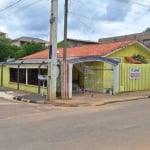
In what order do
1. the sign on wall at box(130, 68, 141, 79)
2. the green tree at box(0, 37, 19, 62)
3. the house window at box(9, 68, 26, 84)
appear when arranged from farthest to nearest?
the green tree at box(0, 37, 19, 62)
the house window at box(9, 68, 26, 84)
the sign on wall at box(130, 68, 141, 79)

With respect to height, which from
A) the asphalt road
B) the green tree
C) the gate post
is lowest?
the asphalt road

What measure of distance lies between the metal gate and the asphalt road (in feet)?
34.0

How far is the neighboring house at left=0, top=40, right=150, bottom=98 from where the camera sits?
25.1m

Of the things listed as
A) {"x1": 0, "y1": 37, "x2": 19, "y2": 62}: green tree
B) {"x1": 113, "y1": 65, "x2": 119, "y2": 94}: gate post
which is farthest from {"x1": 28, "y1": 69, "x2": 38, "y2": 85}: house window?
{"x1": 0, "y1": 37, "x2": 19, "y2": 62}: green tree

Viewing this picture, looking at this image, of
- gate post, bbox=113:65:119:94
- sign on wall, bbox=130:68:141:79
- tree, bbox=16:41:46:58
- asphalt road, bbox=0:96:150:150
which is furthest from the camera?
tree, bbox=16:41:46:58

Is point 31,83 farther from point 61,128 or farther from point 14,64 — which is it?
point 61,128

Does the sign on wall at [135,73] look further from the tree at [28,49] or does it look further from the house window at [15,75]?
the tree at [28,49]

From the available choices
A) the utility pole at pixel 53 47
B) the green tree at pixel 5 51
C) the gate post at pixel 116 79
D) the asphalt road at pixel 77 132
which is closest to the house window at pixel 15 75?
the gate post at pixel 116 79

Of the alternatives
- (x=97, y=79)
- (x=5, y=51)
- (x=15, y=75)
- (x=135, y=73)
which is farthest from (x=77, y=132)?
(x=5, y=51)

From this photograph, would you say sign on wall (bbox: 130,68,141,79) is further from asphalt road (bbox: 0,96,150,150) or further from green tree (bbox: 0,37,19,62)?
green tree (bbox: 0,37,19,62)

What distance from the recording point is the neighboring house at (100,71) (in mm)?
25141

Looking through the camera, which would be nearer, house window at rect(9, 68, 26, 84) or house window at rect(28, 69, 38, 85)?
house window at rect(28, 69, 38, 85)

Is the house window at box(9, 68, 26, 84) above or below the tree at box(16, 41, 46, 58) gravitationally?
below

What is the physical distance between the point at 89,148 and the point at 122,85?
56.5 ft
